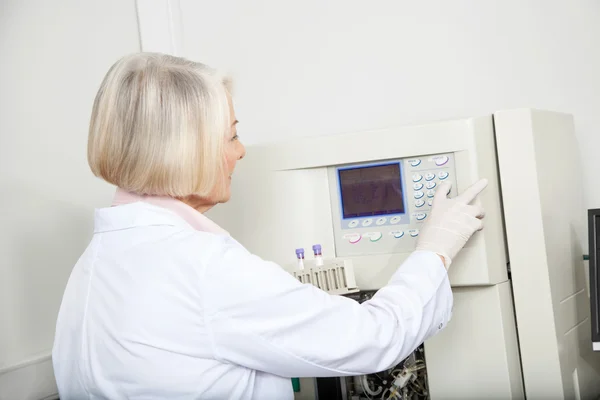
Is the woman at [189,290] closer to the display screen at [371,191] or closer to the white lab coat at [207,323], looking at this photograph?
the white lab coat at [207,323]

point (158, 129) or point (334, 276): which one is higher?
point (158, 129)

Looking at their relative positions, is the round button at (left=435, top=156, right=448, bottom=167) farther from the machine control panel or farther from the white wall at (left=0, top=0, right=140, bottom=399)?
the white wall at (left=0, top=0, right=140, bottom=399)

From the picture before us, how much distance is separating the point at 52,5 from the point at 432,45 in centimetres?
86

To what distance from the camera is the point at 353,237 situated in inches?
48.2

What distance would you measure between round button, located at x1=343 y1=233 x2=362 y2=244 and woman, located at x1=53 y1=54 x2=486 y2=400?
16cm

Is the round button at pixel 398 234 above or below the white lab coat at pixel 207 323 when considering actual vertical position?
above

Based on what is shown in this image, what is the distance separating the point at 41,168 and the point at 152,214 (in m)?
0.53

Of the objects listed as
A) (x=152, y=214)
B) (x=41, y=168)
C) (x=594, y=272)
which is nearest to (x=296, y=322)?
(x=152, y=214)

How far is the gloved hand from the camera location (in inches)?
42.1

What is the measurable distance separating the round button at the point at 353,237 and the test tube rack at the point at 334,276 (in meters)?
0.07

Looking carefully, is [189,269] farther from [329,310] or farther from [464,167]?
[464,167]

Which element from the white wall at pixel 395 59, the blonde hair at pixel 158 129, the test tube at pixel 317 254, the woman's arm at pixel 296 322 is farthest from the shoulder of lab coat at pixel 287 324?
the white wall at pixel 395 59

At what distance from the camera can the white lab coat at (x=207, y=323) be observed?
2.86 ft

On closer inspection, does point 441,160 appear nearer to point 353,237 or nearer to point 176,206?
point 353,237
